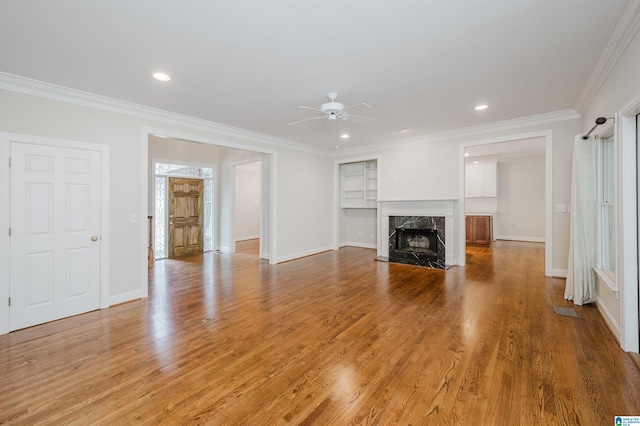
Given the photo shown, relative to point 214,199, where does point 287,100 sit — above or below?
above

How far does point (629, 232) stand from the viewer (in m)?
2.49

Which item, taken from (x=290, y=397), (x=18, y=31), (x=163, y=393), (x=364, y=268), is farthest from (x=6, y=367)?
(x=364, y=268)

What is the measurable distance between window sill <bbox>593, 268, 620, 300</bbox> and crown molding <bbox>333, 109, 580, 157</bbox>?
8.50ft

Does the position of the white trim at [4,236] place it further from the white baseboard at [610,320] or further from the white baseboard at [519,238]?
the white baseboard at [519,238]

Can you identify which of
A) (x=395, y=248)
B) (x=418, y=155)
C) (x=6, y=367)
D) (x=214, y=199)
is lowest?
(x=6, y=367)

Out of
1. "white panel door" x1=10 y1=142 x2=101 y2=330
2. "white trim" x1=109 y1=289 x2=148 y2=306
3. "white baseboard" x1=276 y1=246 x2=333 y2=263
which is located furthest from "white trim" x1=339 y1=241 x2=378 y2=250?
"white panel door" x1=10 y1=142 x2=101 y2=330

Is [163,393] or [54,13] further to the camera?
[54,13]

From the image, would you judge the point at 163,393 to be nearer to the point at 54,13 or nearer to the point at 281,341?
the point at 281,341

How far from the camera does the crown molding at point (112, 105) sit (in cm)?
310

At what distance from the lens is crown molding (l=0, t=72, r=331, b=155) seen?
3.10 m

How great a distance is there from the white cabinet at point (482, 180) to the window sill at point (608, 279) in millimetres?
5981

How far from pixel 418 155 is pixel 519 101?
92.4 inches

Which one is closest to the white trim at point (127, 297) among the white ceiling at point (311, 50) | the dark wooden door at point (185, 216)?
the white ceiling at point (311, 50)

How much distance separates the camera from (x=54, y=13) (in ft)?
6.99
